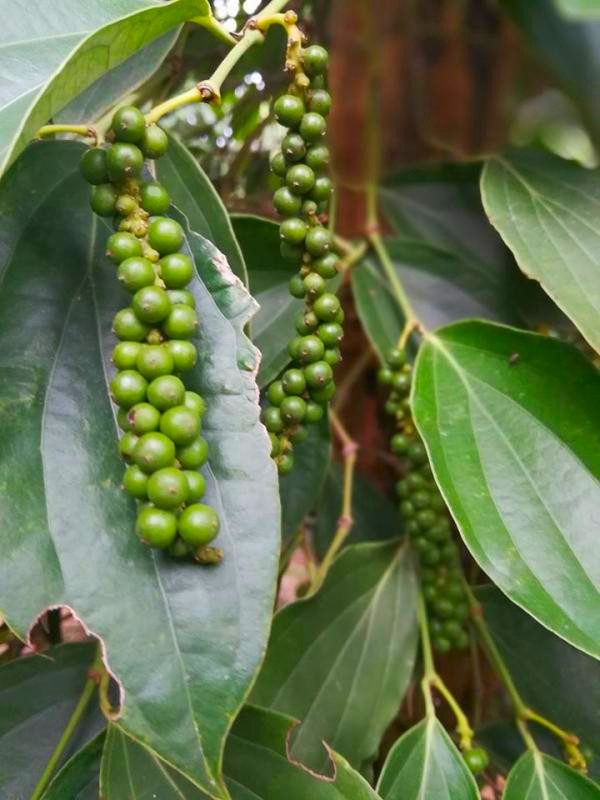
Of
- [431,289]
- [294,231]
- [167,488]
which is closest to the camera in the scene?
[167,488]

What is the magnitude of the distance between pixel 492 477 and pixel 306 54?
28 cm

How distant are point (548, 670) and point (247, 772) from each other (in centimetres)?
26

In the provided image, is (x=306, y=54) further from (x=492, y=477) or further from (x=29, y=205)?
(x=492, y=477)

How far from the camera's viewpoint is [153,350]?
1.25 ft

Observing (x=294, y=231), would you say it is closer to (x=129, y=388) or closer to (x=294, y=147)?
(x=294, y=147)

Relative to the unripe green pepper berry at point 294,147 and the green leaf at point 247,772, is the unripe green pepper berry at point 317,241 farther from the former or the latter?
the green leaf at point 247,772

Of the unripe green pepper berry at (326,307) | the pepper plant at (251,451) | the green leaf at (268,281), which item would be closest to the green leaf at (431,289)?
the pepper plant at (251,451)

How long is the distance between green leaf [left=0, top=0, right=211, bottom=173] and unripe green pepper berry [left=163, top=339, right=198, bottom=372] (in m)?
0.11

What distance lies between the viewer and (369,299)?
2.32ft

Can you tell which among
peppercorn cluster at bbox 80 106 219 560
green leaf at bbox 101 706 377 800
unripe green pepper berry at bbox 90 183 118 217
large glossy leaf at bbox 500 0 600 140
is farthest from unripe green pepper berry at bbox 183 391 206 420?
large glossy leaf at bbox 500 0 600 140

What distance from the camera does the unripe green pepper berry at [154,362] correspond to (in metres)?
0.38

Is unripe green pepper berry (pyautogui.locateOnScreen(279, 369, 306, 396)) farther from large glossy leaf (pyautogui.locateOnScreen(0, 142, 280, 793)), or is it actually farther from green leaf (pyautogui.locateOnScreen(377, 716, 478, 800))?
green leaf (pyautogui.locateOnScreen(377, 716, 478, 800))

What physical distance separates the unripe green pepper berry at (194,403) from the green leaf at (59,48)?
0.13 meters

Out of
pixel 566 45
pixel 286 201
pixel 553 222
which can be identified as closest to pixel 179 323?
pixel 286 201
